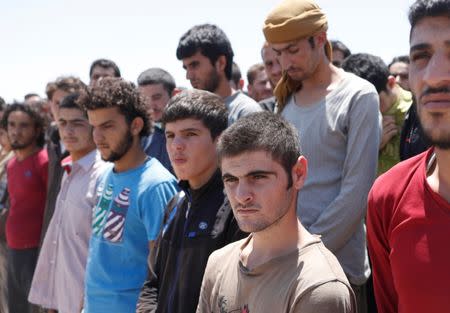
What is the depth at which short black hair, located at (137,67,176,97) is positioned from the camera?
19.9ft

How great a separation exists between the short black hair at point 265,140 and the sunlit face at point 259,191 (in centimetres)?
2

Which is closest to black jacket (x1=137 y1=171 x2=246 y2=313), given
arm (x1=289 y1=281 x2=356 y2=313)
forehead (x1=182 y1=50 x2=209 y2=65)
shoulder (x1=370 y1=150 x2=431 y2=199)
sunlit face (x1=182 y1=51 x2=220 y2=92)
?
arm (x1=289 y1=281 x2=356 y2=313)

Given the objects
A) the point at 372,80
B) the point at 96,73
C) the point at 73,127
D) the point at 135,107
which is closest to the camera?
the point at 135,107

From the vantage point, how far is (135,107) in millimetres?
3969

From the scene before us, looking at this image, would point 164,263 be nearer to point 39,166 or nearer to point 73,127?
point 73,127

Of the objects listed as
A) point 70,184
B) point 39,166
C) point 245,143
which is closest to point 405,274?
point 245,143

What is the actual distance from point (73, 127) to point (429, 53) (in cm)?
346

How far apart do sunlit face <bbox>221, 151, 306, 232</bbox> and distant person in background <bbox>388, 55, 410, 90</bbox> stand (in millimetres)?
4458

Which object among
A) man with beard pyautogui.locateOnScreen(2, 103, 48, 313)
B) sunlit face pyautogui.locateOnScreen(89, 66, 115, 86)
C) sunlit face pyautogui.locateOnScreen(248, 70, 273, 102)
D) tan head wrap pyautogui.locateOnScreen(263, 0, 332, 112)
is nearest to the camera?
tan head wrap pyautogui.locateOnScreen(263, 0, 332, 112)

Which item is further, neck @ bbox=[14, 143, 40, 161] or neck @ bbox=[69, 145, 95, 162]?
neck @ bbox=[14, 143, 40, 161]

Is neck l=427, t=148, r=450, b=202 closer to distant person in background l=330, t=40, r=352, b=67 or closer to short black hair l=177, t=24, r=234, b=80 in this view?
short black hair l=177, t=24, r=234, b=80

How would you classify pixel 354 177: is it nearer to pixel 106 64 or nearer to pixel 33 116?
pixel 33 116

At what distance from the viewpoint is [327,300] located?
6.38 feet

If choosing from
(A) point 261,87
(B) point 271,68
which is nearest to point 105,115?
(B) point 271,68
